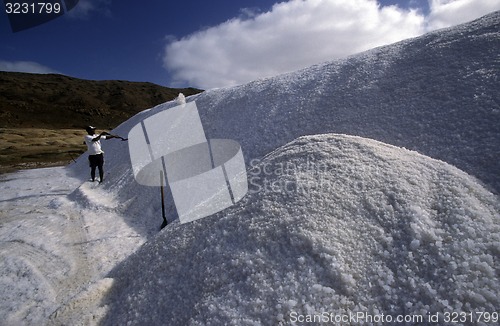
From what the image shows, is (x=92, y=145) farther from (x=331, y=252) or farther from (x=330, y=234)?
(x=331, y=252)

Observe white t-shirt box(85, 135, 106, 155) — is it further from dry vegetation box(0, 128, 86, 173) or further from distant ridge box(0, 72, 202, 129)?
distant ridge box(0, 72, 202, 129)

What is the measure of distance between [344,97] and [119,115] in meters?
63.4

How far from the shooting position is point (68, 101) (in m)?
61.0

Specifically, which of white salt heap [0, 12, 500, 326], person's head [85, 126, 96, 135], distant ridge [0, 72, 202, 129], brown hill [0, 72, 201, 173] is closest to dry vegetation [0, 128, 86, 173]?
brown hill [0, 72, 201, 173]

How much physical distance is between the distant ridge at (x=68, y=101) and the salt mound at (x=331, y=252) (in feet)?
189

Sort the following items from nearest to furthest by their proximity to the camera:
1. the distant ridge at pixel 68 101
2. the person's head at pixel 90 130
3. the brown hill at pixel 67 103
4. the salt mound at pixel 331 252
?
the salt mound at pixel 331 252 → the person's head at pixel 90 130 → the brown hill at pixel 67 103 → the distant ridge at pixel 68 101

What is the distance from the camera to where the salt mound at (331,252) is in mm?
2352

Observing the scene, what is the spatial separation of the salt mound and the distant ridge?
5753 cm

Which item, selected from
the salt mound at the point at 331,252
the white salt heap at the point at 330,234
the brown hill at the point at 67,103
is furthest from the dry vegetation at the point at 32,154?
the salt mound at the point at 331,252

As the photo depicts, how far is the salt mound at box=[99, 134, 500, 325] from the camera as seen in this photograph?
235 centimetres

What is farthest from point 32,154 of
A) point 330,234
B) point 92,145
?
point 330,234

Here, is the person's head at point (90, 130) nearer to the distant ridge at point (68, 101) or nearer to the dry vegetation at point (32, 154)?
the dry vegetation at point (32, 154)

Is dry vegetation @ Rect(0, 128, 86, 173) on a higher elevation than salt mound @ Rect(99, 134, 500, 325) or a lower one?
higher

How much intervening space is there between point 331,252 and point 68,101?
72.0 m
